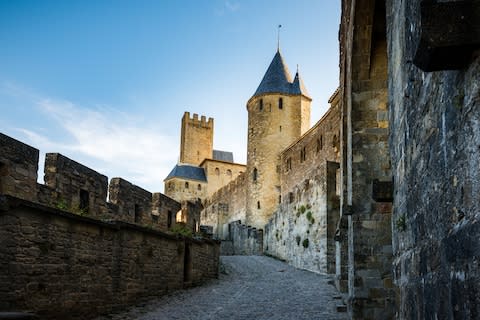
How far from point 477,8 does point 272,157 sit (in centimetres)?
3859

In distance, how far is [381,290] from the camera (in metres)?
8.80

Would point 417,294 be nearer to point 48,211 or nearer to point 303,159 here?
point 48,211

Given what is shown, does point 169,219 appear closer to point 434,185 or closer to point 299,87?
point 434,185

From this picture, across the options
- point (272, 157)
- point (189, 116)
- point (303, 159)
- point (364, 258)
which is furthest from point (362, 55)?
point (189, 116)

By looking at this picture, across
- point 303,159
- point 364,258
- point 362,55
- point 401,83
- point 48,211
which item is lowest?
point 364,258

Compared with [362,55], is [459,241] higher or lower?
lower

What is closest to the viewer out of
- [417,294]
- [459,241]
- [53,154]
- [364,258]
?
[459,241]

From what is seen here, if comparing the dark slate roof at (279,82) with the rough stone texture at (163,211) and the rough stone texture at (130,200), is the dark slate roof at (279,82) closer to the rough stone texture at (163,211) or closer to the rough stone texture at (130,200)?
the rough stone texture at (163,211)

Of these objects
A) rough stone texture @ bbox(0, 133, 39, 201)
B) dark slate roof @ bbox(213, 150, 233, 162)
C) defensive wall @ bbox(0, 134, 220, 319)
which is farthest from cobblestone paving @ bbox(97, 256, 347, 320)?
dark slate roof @ bbox(213, 150, 233, 162)

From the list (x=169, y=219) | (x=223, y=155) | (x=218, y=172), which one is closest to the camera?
(x=169, y=219)

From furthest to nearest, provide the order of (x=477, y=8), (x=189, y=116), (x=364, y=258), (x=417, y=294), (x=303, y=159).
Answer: (x=189, y=116) → (x=303, y=159) → (x=364, y=258) → (x=417, y=294) → (x=477, y=8)

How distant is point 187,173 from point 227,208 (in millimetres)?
16172

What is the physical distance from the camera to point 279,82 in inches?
1679

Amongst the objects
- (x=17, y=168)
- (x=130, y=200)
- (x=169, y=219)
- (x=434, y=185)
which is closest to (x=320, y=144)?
(x=169, y=219)
